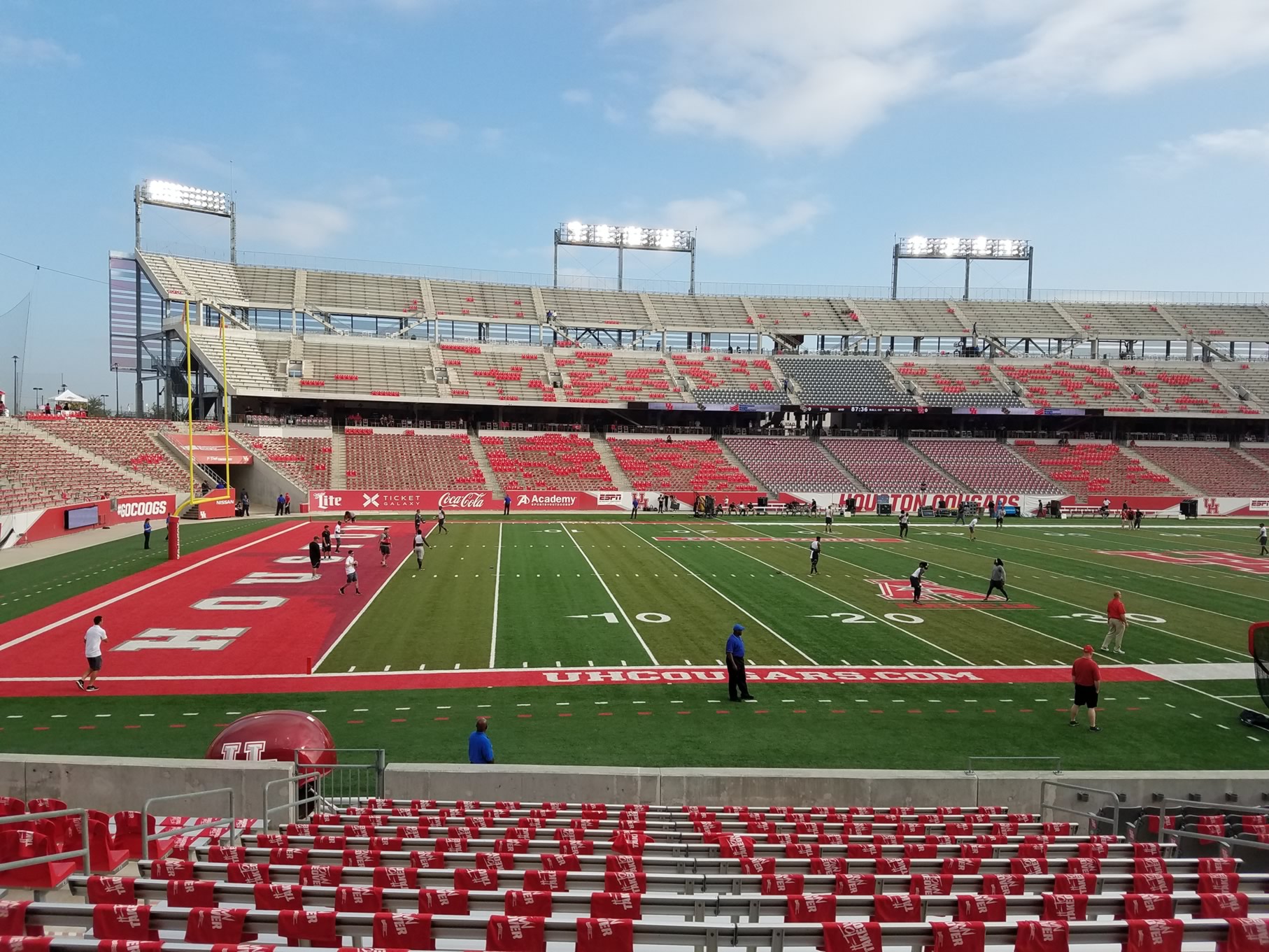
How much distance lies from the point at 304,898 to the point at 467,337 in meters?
67.4

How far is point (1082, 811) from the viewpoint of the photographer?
895 centimetres

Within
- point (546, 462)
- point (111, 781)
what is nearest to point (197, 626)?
point (111, 781)

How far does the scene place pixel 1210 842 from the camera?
284 inches

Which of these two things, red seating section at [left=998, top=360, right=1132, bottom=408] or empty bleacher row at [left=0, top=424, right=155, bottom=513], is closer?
empty bleacher row at [left=0, top=424, right=155, bottom=513]

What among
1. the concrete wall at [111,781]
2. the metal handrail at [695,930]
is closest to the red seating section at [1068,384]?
the concrete wall at [111,781]

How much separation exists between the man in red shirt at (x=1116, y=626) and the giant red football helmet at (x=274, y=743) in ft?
52.6

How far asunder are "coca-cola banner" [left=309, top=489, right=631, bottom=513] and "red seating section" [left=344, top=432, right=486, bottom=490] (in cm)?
148

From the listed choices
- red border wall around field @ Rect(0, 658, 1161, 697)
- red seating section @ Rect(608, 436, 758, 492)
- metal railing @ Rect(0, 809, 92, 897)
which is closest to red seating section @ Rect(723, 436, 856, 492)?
red seating section @ Rect(608, 436, 758, 492)

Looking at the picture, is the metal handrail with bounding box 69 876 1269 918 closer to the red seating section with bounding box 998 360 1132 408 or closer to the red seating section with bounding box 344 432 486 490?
the red seating section with bounding box 344 432 486 490

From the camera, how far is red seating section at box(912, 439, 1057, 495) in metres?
57.0

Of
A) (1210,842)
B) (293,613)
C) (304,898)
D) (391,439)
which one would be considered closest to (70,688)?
(293,613)

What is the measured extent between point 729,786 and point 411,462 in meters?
47.3

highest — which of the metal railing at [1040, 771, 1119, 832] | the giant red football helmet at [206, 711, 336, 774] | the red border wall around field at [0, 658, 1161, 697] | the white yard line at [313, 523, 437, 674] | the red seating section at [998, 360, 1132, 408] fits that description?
the red seating section at [998, 360, 1132, 408]

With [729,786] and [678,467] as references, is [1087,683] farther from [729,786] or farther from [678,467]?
[678,467]
